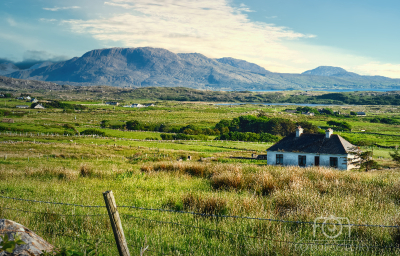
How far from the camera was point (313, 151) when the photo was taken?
120 feet

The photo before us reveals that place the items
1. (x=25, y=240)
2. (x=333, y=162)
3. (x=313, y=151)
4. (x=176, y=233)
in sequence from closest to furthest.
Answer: (x=25, y=240)
(x=176, y=233)
(x=333, y=162)
(x=313, y=151)

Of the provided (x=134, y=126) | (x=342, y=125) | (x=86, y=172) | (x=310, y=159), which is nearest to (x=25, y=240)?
(x=86, y=172)

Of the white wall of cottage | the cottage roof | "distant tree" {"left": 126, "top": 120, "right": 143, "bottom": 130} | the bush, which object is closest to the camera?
the white wall of cottage

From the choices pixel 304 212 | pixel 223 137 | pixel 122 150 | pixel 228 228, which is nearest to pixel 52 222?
pixel 228 228

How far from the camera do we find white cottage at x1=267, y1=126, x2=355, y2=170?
115 ft

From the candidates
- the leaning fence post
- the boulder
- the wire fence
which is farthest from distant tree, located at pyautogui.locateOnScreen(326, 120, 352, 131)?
the boulder

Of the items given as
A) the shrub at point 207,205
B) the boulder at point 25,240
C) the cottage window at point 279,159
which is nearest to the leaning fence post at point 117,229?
the boulder at point 25,240

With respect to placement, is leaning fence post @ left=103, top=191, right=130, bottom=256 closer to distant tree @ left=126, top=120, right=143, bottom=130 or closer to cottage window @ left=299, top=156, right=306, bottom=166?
cottage window @ left=299, top=156, right=306, bottom=166

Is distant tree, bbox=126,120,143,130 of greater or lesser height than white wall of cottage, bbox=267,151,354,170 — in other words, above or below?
above

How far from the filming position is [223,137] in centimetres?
8550

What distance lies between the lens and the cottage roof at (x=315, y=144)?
35469 millimetres

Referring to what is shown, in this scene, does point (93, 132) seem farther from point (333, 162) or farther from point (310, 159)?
point (333, 162)

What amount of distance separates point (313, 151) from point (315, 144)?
1171 millimetres

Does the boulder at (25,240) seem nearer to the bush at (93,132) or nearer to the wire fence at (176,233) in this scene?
the wire fence at (176,233)
